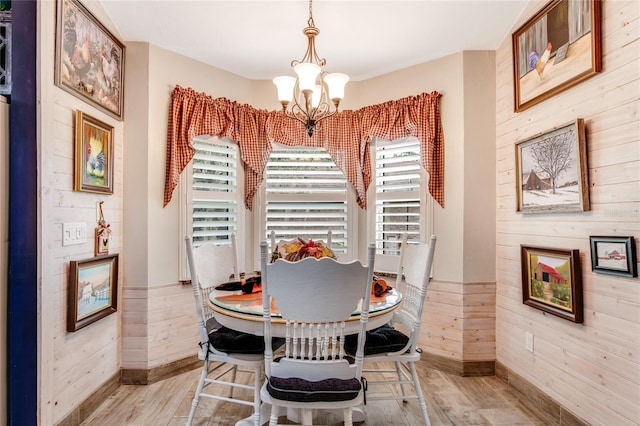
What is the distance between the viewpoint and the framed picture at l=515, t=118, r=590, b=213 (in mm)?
2080

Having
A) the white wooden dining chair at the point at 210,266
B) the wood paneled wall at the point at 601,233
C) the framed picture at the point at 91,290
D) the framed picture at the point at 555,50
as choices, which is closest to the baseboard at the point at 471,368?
the wood paneled wall at the point at 601,233

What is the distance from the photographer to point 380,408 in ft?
8.23

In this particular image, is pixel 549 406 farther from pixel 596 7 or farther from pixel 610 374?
pixel 596 7

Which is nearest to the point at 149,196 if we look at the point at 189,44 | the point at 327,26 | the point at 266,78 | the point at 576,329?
the point at 189,44

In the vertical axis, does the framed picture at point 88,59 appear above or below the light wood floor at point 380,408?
above

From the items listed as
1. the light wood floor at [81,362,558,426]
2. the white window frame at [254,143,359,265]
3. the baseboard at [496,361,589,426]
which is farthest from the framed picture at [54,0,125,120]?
the baseboard at [496,361,589,426]

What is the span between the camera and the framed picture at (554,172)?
2.08 meters

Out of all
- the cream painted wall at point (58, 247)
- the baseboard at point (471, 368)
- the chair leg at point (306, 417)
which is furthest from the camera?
the baseboard at point (471, 368)

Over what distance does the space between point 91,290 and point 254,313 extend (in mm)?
1312

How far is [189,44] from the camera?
118 inches

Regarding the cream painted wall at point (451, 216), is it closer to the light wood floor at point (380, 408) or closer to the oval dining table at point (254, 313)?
the light wood floor at point (380, 408)

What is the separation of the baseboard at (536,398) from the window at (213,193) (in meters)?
2.32

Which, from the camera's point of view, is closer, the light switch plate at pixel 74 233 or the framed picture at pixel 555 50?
the framed picture at pixel 555 50

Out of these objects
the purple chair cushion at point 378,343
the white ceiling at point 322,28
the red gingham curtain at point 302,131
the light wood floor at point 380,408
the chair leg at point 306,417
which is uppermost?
the white ceiling at point 322,28
